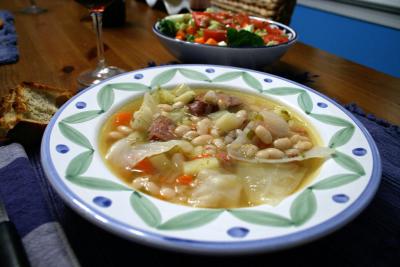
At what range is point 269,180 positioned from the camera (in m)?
1.04

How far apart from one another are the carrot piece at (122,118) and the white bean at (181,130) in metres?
0.19

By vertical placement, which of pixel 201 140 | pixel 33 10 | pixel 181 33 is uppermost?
pixel 181 33

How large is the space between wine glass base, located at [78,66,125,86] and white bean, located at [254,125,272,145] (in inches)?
35.9

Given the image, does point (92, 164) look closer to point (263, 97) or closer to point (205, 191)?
point (205, 191)

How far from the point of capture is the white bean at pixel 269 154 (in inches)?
44.8

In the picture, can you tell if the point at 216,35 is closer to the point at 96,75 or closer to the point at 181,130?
the point at 96,75

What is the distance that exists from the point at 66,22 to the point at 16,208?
228 cm

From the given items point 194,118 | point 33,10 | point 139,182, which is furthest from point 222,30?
point 33,10

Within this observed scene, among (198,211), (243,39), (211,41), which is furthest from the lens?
(211,41)

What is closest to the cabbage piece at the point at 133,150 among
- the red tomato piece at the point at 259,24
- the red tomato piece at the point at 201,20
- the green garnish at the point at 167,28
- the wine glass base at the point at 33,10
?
the green garnish at the point at 167,28

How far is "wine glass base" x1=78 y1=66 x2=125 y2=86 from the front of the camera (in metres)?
1.77

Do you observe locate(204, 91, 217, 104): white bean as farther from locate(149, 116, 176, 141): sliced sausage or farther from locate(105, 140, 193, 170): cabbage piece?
locate(105, 140, 193, 170): cabbage piece

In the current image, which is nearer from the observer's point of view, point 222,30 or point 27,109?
point 27,109

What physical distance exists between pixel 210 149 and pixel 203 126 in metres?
0.14
